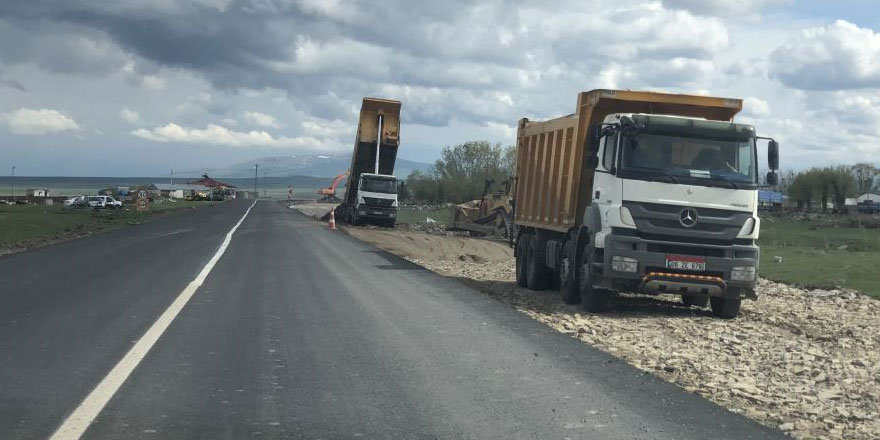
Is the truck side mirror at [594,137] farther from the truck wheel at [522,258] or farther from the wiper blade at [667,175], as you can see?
the truck wheel at [522,258]

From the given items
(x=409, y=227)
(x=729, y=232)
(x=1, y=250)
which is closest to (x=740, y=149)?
(x=729, y=232)

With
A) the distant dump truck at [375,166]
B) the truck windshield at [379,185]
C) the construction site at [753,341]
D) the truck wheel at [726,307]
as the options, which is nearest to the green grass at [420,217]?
the distant dump truck at [375,166]

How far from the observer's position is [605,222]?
12.6 meters

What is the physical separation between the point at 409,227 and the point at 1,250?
2708 centimetres

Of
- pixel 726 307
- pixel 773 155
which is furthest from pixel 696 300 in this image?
pixel 773 155

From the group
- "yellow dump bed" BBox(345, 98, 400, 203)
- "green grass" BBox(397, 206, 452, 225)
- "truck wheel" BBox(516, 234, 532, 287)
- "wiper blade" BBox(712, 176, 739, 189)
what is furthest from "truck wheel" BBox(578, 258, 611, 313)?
"green grass" BBox(397, 206, 452, 225)

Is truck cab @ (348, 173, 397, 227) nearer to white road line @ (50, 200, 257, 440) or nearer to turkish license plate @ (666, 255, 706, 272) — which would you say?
white road line @ (50, 200, 257, 440)

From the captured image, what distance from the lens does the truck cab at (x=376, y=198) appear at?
44.2 metres

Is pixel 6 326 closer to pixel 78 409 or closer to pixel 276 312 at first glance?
pixel 276 312

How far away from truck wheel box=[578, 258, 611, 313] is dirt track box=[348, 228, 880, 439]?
0.73ft

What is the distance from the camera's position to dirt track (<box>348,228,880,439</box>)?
7191mm

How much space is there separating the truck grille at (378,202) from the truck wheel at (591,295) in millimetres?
31844

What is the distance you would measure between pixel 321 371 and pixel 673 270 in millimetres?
6416

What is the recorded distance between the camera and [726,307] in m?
13.2
